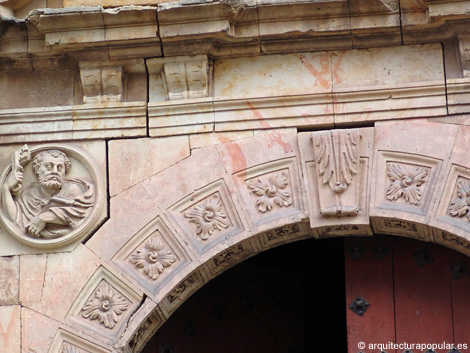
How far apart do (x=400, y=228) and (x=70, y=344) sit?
5.90 feet

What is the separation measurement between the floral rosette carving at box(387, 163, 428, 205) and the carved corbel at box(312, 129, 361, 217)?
18 centimetres

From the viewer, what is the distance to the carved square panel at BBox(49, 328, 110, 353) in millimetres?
6042

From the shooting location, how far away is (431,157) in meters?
6.04

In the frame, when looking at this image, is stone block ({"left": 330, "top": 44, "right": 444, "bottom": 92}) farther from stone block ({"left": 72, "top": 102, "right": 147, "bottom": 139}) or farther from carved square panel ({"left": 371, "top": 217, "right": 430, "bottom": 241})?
stone block ({"left": 72, "top": 102, "right": 147, "bottom": 139})

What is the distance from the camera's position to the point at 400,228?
6.12 m

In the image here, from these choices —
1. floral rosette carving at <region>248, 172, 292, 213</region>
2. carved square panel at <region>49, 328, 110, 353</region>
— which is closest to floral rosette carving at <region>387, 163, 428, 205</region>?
floral rosette carving at <region>248, 172, 292, 213</region>

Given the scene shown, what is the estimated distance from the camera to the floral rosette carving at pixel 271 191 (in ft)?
20.1

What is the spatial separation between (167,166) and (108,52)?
2.30ft

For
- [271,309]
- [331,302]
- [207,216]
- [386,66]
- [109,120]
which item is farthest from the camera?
[331,302]

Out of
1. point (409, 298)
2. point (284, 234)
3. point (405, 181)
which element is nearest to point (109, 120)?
point (284, 234)

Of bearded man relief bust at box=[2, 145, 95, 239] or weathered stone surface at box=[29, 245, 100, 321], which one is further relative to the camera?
bearded man relief bust at box=[2, 145, 95, 239]

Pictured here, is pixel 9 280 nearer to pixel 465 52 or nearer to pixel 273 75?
pixel 273 75

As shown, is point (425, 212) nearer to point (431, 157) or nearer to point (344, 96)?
point (431, 157)

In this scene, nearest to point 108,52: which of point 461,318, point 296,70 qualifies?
point 296,70
